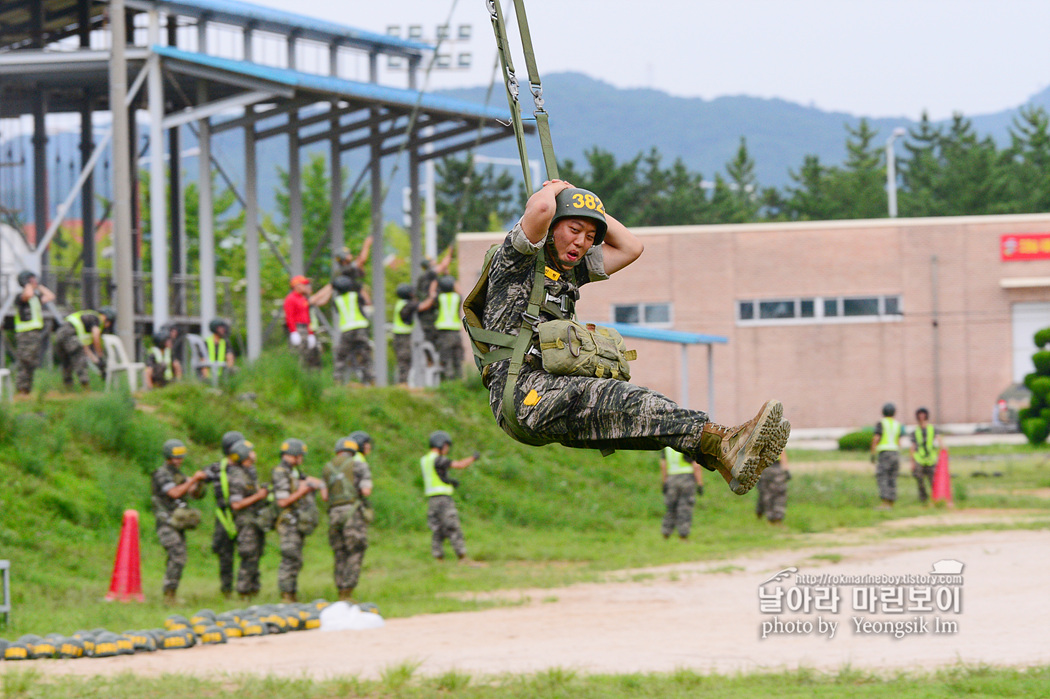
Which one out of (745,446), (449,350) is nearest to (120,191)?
(449,350)

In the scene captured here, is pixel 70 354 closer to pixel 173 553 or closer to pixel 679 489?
pixel 173 553

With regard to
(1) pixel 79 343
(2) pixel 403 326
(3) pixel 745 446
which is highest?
(2) pixel 403 326

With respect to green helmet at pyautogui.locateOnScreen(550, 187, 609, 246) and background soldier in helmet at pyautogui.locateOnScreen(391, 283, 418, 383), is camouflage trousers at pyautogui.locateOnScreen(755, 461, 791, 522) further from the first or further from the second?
green helmet at pyautogui.locateOnScreen(550, 187, 609, 246)

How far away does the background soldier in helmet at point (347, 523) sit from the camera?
1645 cm

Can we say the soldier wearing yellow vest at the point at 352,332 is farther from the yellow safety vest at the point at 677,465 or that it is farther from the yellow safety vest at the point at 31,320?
the yellow safety vest at the point at 677,465

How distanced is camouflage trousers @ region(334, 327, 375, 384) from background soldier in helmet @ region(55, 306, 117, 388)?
4614 mm

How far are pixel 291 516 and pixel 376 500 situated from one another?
627cm

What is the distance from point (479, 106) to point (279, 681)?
21.2 meters

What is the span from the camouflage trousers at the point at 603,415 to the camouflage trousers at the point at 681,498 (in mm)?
14120

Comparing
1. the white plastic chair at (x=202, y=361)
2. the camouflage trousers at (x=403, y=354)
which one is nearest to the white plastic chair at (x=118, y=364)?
the white plastic chair at (x=202, y=361)

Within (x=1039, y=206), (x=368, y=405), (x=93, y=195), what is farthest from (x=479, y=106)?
(x=1039, y=206)

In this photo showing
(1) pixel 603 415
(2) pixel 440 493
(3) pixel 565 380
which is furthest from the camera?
(2) pixel 440 493

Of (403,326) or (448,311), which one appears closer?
(448,311)

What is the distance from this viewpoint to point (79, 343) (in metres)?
21.9
